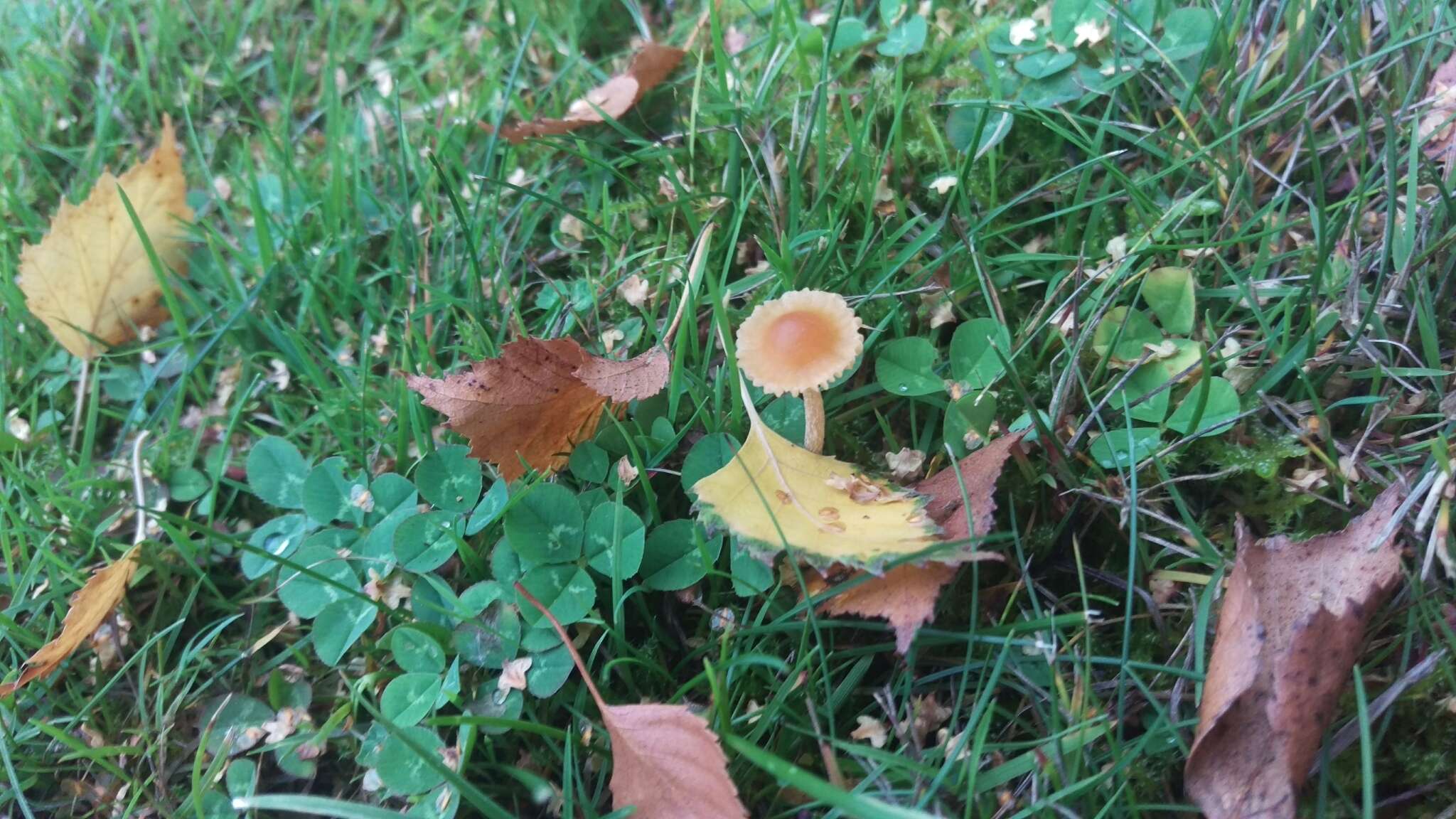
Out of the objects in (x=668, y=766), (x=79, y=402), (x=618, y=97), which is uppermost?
(x=618, y=97)

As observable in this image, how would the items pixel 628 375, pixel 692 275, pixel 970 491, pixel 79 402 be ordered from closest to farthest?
pixel 970 491 < pixel 628 375 < pixel 692 275 < pixel 79 402

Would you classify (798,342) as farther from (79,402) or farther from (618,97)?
(79,402)

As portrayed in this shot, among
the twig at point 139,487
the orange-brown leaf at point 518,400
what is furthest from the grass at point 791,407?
the orange-brown leaf at point 518,400

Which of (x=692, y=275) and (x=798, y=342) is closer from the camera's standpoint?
(x=798, y=342)

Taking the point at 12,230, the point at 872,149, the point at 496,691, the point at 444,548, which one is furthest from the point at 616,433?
the point at 12,230

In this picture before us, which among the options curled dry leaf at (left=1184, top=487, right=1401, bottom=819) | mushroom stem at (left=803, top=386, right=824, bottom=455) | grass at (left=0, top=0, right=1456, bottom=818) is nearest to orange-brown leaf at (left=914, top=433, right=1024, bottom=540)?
grass at (left=0, top=0, right=1456, bottom=818)

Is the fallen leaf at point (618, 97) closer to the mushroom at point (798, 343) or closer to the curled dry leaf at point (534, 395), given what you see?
the curled dry leaf at point (534, 395)

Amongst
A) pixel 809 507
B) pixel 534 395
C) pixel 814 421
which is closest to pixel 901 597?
pixel 809 507

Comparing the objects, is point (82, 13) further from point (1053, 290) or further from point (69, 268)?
point (1053, 290)
